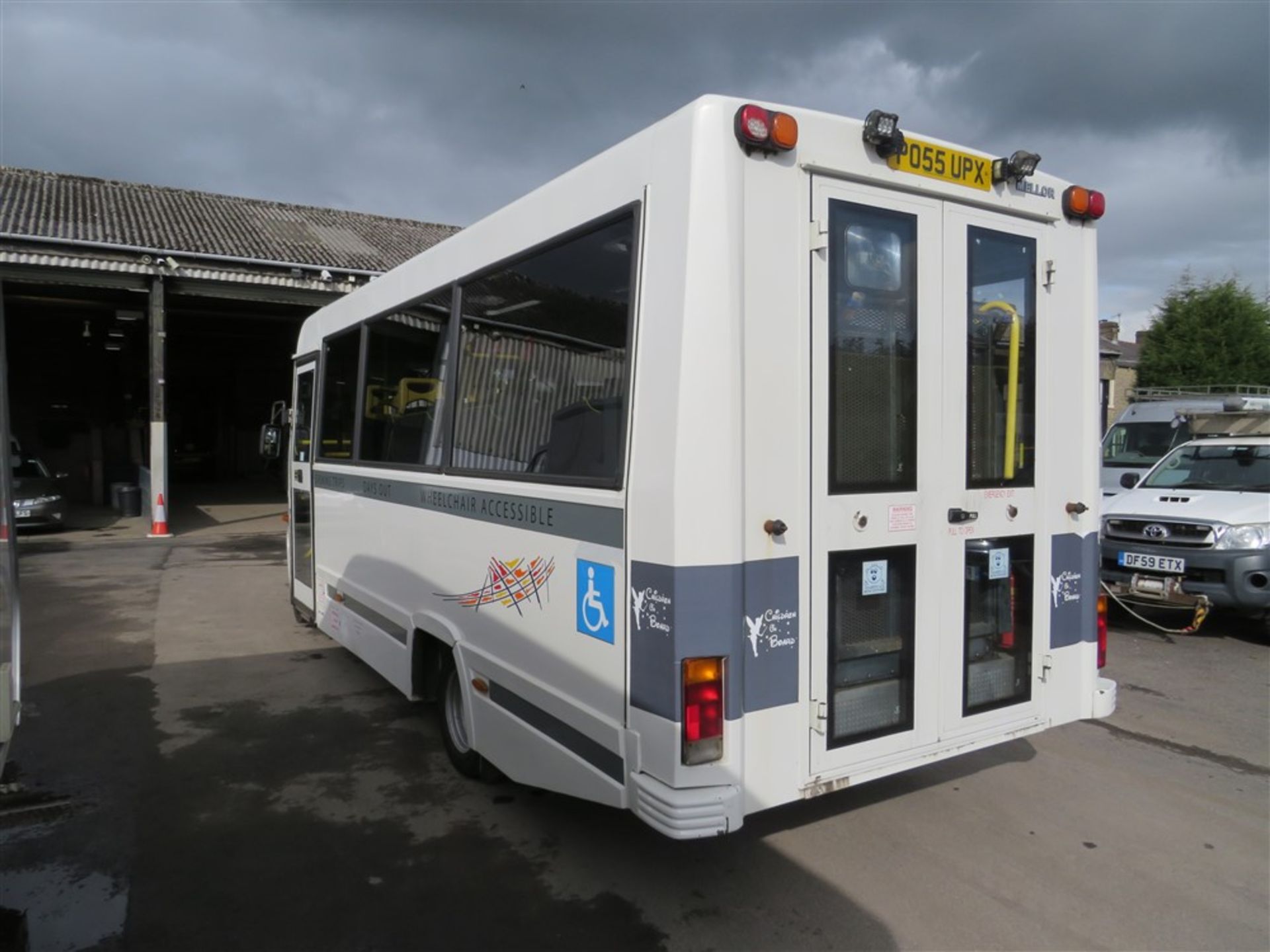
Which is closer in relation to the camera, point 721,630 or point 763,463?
point 721,630

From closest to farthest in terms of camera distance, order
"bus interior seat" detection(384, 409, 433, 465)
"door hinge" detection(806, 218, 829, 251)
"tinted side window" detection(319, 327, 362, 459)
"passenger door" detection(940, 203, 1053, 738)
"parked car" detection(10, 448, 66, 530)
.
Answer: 1. "door hinge" detection(806, 218, 829, 251)
2. "passenger door" detection(940, 203, 1053, 738)
3. "bus interior seat" detection(384, 409, 433, 465)
4. "tinted side window" detection(319, 327, 362, 459)
5. "parked car" detection(10, 448, 66, 530)

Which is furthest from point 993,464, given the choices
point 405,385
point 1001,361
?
point 405,385

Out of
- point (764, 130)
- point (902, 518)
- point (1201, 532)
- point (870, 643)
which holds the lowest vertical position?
point (870, 643)

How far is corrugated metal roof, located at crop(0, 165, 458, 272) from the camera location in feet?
55.6

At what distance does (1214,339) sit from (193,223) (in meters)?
35.1

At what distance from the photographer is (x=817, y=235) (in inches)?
124

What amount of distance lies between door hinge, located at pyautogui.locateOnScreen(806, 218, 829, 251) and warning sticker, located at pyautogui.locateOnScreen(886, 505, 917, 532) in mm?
1065

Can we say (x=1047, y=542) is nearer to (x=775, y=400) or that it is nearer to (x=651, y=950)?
(x=775, y=400)

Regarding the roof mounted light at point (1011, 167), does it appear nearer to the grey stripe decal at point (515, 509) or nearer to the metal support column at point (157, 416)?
the grey stripe decal at point (515, 509)

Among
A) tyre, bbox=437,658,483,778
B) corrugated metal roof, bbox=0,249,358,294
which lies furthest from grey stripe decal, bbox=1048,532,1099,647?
corrugated metal roof, bbox=0,249,358,294

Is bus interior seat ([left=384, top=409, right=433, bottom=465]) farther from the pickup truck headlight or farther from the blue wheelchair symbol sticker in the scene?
the pickup truck headlight

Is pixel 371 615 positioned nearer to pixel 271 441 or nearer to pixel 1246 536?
pixel 271 441

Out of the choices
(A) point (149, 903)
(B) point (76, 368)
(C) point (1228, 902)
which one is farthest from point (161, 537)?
(C) point (1228, 902)

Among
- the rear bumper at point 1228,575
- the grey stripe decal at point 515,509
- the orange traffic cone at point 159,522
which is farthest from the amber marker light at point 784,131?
the orange traffic cone at point 159,522
